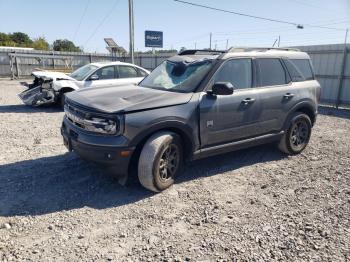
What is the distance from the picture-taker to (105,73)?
9891mm

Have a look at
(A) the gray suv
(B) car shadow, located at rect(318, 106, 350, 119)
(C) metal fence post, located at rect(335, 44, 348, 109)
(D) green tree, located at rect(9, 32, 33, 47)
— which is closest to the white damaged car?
(A) the gray suv

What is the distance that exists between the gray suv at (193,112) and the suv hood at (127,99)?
0.01 m

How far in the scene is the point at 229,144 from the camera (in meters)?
4.69

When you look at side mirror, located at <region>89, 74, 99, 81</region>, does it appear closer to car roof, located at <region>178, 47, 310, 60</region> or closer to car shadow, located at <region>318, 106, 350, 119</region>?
car roof, located at <region>178, 47, 310, 60</region>

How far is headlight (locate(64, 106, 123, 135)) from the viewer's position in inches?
143

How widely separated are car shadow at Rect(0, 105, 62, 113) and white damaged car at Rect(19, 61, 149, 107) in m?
0.25

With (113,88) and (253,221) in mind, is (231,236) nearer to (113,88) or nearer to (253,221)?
(253,221)

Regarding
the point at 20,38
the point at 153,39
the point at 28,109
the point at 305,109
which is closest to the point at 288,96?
the point at 305,109

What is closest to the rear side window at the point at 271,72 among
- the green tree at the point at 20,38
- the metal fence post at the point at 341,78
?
the metal fence post at the point at 341,78

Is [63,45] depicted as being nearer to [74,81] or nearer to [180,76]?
[74,81]

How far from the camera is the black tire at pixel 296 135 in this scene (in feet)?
18.1

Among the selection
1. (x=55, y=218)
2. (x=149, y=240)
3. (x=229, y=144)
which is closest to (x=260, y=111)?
(x=229, y=144)

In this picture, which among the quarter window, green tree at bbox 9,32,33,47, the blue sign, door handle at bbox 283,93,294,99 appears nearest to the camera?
door handle at bbox 283,93,294,99

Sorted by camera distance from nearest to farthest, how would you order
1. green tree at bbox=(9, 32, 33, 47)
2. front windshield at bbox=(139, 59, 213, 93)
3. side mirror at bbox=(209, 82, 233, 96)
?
side mirror at bbox=(209, 82, 233, 96) → front windshield at bbox=(139, 59, 213, 93) → green tree at bbox=(9, 32, 33, 47)
